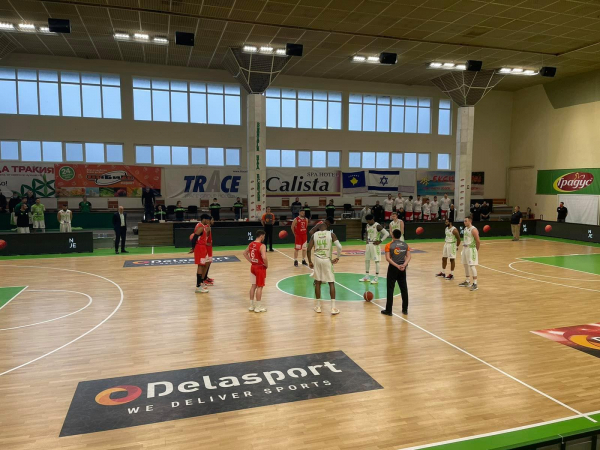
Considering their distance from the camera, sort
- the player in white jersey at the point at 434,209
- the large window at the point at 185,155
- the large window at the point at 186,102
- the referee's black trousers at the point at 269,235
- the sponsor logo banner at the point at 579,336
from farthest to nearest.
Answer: the player in white jersey at the point at 434,209 → the large window at the point at 185,155 → the large window at the point at 186,102 → the referee's black trousers at the point at 269,235 → the sponsor logo banner at the point at 579,336

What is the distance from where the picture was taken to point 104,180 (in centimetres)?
2367

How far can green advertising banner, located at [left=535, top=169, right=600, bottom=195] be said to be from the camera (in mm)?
24781

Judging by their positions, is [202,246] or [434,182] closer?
[202,246]

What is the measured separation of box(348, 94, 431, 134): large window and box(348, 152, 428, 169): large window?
1669 millimetres

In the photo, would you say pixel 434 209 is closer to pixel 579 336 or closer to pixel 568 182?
pixel 568 182

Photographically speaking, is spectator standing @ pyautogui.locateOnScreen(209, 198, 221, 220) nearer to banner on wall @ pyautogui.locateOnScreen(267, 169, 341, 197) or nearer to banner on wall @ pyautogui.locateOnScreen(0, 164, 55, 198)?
banner on wall @ pyautogui.locateOnScreen(267, 169, 341, 197)

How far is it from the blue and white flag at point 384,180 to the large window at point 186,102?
31.5ft

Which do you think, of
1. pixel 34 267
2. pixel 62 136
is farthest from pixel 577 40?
pixel 62 136

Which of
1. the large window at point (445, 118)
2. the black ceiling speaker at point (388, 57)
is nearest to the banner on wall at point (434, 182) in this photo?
the large window at point (445, 118)

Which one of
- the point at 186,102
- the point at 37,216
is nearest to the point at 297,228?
the point at 37,216

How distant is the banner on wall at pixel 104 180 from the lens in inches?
910

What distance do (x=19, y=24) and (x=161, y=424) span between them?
17674 mm

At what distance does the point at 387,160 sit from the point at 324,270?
69.8 ft

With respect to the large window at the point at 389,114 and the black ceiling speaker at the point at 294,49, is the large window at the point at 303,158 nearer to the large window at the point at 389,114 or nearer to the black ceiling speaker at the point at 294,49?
the large window at the point at 389,114
